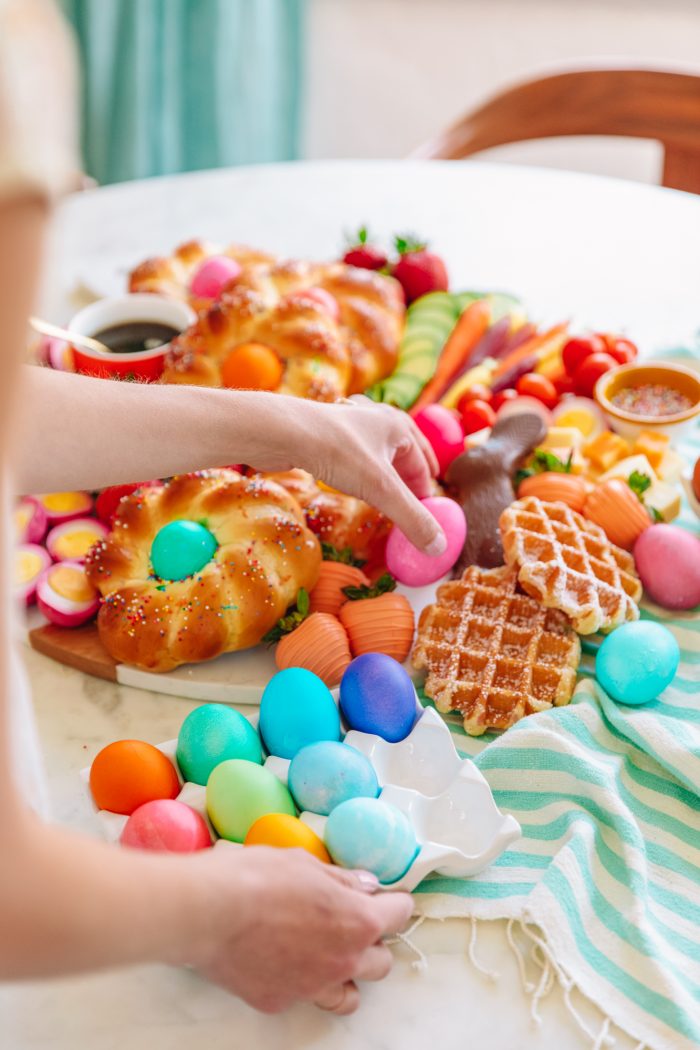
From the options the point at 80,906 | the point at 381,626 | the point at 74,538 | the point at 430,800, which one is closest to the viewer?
the point at 80,906

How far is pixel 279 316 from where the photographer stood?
1753 millimetres

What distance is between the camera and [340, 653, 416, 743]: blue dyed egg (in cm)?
119

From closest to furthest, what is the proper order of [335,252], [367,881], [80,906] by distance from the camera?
[80,906] → [367,881] → [335,252]

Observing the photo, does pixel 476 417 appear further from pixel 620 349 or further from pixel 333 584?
pixel 333 584

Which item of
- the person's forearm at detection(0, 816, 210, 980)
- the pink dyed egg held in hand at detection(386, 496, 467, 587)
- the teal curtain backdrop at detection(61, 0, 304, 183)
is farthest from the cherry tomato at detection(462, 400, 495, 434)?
the teal curtain backdrop at detection(61, 0, 304, 183)

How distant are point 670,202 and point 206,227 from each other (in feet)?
3.28

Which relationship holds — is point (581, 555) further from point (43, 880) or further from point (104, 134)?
point (104, 134)

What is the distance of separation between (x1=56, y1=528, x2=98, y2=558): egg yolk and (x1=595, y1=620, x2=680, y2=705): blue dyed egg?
0.73 metres

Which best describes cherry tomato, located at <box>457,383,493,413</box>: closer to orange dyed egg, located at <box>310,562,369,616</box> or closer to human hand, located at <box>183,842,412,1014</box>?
orange dyed egg, located at <box>310,562,369,616</box>

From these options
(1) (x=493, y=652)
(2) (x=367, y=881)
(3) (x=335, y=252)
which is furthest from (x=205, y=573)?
(3) (x=335, y=252)

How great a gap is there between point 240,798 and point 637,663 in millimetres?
495

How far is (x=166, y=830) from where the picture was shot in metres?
1.06

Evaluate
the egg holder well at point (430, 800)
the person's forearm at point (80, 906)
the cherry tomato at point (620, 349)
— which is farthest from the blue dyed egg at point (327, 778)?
the cherry tomato at point (620, 349)

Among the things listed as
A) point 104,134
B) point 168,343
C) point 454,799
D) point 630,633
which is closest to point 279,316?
point 168,343
